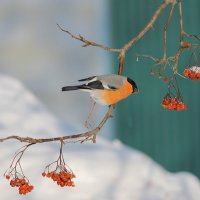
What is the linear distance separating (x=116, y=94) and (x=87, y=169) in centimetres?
135

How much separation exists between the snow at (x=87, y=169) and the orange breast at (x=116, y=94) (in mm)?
1167

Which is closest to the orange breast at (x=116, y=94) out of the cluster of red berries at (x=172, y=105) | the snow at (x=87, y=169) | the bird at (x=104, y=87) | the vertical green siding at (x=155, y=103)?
the bird at (x=104, y=87)

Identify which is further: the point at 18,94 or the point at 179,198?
the point at 18,94

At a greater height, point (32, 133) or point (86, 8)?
point (32, 133)

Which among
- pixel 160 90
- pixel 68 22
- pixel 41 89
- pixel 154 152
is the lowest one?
pixel 41 89

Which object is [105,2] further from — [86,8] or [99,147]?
[86,8]

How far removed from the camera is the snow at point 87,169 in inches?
138

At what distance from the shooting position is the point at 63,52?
42.0ft

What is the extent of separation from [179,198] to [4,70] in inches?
357

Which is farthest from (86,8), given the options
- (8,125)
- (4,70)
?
(8,125)

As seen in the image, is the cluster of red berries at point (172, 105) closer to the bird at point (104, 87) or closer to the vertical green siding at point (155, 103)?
the bird at point (104, 87)

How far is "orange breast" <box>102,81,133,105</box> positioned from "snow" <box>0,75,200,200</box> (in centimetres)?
117

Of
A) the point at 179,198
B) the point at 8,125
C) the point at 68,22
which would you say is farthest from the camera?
the point at 68,22

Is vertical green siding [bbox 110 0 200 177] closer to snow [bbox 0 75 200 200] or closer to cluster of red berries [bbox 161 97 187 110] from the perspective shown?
snow [bbox 0 75 200 200]
